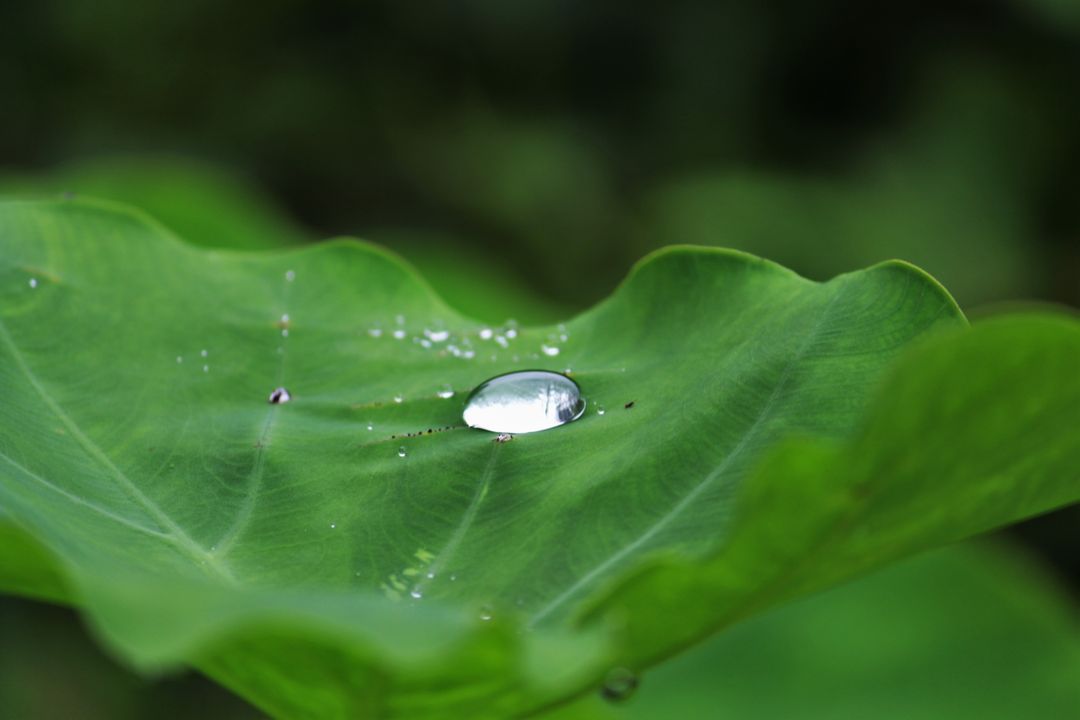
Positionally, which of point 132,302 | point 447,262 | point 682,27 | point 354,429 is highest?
point 682,27

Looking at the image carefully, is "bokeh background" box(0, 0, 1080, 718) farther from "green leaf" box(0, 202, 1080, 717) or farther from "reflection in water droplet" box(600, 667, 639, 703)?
"reflection in water droplet" box(600, 667, 639, 703)

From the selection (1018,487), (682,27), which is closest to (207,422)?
(1018,487)

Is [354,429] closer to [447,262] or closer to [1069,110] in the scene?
[447,262]

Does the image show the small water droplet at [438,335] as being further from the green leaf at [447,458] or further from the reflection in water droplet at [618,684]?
the reflection in water droplet at [618,684]

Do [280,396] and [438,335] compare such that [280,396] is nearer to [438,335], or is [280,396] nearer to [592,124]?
[438,335]

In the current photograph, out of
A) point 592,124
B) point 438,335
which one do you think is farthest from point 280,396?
point 592,124

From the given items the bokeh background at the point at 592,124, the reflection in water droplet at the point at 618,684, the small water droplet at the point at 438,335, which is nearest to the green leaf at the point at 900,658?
the small water droplet at the point at 438,335
